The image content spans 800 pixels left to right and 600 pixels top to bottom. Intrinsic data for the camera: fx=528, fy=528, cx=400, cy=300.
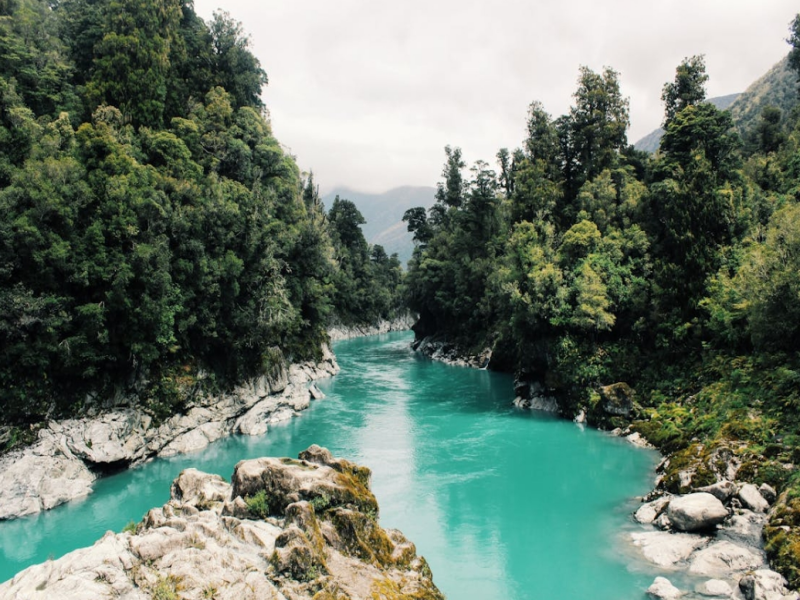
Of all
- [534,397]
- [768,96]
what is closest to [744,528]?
[534,397]

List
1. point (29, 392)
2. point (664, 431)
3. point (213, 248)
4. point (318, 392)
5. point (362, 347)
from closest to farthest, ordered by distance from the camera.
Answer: point (29, 392)
point (664, 431)
point (213, 248)
point (318, 392)
point (362, 347)

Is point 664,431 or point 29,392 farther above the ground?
point 29,392

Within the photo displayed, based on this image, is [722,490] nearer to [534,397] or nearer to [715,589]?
[715,589]

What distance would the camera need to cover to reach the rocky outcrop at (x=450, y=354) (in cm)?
5272

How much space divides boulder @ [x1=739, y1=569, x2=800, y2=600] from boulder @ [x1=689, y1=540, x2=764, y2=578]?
878 millimetres

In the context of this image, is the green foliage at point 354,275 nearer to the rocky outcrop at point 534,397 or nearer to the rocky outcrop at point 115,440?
the rocky outcrop at point 534,397

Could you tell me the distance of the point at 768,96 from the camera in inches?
3447

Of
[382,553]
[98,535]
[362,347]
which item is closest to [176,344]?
[98,535]

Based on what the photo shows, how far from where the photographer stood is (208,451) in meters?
26.8

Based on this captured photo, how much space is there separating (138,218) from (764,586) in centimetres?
2661

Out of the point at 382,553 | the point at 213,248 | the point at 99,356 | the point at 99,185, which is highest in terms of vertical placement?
the point at 99,185

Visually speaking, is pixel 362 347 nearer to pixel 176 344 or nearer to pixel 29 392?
pixel 176 344

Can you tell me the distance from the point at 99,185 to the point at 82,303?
18.4 ft

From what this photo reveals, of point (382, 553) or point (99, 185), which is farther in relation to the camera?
point (99, 185)
